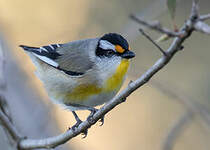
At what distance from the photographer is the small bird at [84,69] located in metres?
3.52

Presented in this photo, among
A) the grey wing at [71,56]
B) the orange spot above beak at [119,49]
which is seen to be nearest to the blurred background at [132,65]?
the grey wing at [71,56]

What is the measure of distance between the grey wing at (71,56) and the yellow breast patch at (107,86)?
18 cm

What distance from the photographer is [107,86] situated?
352 centimetres

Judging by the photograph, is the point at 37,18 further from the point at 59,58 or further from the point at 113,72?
the point at 113,72

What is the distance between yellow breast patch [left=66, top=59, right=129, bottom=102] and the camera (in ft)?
11.5

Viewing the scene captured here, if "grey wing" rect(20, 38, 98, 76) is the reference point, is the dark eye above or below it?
above

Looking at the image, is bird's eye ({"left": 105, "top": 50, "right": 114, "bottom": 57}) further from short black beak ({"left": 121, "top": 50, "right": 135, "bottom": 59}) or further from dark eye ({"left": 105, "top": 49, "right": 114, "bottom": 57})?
short black beak ({"left": 121, "top": 50, "right": 135, "bottom": 59})

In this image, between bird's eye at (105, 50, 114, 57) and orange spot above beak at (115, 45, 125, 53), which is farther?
bird's eye at (105, 50, 114, 57)

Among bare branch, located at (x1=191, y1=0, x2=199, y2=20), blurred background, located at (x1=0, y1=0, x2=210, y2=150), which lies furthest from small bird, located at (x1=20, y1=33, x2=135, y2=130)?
bare branch, located at (x1=191, y1=0, x2=199, y2=20)

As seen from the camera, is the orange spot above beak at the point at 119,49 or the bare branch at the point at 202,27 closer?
the bare branch at the point at 202,27

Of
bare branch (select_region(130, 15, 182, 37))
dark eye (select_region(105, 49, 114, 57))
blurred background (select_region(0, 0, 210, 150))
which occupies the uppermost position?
bare branch (select_region(130, 15, 182, 37))

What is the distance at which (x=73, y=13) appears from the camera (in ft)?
26.9

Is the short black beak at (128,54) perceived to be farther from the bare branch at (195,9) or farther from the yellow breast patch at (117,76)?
the bare branch at (195,9)

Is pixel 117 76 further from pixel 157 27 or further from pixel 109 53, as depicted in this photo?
pixel 157 27
